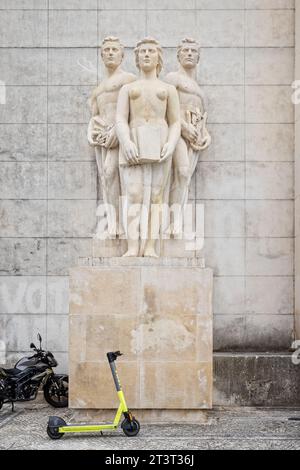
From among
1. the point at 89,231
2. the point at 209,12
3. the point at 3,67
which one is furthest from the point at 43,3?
the point at 89,231

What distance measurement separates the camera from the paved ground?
8.34 m

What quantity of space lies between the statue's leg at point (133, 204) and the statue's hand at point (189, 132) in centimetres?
123

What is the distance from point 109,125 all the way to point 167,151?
3.88ft

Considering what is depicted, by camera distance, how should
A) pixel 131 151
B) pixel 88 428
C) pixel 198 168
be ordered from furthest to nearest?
pixel 198 168
pixel 131 151
pixel 88 428

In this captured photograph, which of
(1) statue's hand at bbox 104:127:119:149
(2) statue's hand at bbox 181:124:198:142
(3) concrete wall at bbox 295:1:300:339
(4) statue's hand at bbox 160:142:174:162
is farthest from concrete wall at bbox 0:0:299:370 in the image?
(4) statue's hand at bbox 160:142:174:162

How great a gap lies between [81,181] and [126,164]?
2.55m

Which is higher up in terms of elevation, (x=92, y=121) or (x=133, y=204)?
(x=92, y=121)

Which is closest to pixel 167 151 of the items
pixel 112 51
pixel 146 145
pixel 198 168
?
pixel 146 145

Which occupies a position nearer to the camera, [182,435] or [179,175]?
[182,435]

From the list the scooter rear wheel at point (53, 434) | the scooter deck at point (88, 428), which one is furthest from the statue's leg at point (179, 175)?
the scooter rear wheel at point (53, 434)

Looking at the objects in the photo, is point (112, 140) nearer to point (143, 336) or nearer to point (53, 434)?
point (143, 336)

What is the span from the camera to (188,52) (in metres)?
11.0

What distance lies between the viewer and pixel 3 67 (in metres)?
12.5

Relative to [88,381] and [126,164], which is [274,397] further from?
[126,164]
